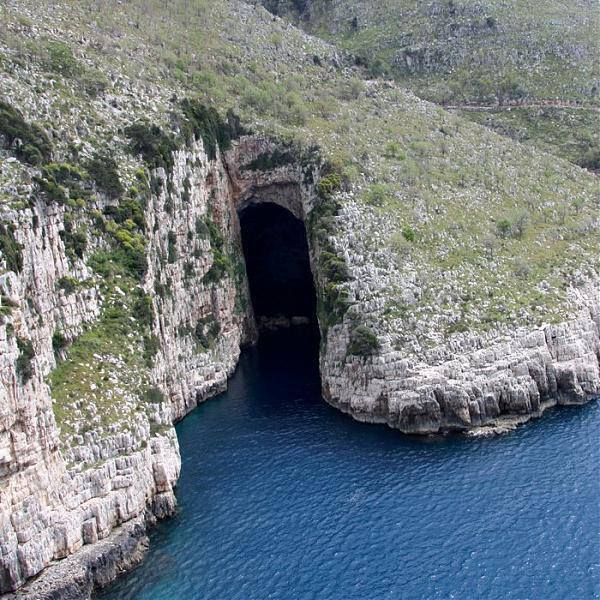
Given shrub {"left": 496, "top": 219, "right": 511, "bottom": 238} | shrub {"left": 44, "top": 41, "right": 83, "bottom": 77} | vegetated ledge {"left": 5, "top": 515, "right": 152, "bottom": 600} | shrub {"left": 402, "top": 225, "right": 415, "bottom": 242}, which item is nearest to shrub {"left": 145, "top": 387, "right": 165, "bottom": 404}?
vegetated ledge {"left": 5, "top": 515, "right": 152, "bottom": 600}

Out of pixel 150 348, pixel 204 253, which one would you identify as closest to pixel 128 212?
pixel 150 348

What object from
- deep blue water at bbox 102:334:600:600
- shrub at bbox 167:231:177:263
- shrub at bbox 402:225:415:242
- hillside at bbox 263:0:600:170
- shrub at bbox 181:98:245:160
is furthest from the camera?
hillside at bbox 263:0:600:170

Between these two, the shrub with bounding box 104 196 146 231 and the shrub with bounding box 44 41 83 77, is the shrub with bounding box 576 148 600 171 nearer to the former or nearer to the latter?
the shrub with bounding box 104 196 146 231

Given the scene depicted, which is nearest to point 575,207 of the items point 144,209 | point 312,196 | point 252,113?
point 312,196

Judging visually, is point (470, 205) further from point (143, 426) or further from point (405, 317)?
point (143, 426)

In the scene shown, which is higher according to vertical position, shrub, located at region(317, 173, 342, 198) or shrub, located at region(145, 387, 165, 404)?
shrub, located at region(317, 173, 342, 198)

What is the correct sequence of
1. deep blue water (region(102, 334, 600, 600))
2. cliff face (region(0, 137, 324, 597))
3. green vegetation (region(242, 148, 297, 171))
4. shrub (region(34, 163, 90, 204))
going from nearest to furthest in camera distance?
cliff face (region(0, 137, 324, 597)) < deep blue water (region(102, 334, 600, 600)) < shrub (region(34, 163, 90, 204)) < green vegetation (region(242, 148, 297, 171))

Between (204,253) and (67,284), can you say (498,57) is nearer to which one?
(204,253)

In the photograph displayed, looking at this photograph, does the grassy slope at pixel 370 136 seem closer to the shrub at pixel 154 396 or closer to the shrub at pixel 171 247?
the shrub at pixel 171 247
